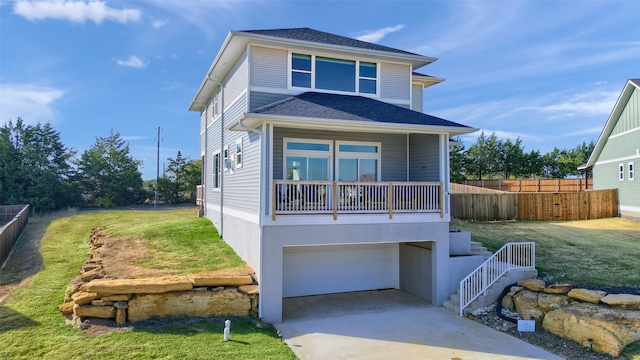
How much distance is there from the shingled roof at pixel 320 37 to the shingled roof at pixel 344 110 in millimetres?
1793

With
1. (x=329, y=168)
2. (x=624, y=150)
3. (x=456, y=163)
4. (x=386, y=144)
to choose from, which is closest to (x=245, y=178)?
(x=329, y=168)

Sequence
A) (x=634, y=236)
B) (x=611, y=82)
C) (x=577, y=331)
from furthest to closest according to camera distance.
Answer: (x=611, y=82) → (x=634, y=236) → (x=577, y=331)

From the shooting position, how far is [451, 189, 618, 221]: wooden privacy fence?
2019 centimetres

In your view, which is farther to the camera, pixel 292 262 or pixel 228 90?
pixel 228 90

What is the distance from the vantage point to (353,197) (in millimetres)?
10867

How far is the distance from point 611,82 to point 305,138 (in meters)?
22.9

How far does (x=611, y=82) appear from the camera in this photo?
79.8 ft

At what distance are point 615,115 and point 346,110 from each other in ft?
66.5

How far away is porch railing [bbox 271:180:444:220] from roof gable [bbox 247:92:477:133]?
1756 millimetres

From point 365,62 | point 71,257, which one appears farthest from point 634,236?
point 71,257

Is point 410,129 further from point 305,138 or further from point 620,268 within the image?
point 620,268

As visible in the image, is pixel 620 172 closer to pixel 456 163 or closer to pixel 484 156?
pixel 456 163

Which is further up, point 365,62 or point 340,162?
point 365,62

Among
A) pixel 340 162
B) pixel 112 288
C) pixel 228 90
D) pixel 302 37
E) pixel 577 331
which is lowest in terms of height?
pixel 577 331
